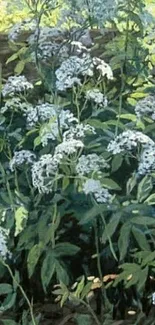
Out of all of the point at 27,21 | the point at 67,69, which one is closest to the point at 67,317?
the point at 67,69

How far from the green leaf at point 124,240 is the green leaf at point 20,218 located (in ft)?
1.00

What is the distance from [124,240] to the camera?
2307 mm

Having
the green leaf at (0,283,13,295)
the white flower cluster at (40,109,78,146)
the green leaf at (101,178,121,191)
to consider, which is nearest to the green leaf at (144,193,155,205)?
the green leaf at (101,178,121,191)

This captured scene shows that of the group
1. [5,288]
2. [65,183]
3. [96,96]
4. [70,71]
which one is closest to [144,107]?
[96,96]

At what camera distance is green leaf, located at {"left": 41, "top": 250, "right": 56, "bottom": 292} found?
7.74 ft

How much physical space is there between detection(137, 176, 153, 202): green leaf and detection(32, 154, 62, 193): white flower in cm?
27

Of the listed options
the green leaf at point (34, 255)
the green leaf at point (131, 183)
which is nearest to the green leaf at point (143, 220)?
the green leaf at point (131, 183)

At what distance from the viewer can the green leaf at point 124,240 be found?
7.55 ft

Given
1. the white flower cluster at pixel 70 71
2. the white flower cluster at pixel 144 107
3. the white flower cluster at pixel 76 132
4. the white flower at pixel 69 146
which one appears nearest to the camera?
the white flower at pixel 69 146

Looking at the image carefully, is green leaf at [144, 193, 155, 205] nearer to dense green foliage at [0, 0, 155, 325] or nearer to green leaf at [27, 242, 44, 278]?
dense green foliage at [0, 0, 155, 325]

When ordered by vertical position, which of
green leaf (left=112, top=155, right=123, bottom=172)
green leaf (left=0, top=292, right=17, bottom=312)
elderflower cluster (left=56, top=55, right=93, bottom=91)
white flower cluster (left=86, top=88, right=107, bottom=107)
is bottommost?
green leaf (left=0, top=292, right=17, bottom=312)

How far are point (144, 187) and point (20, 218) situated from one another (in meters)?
0.41

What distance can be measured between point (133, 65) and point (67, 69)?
0.38 meters

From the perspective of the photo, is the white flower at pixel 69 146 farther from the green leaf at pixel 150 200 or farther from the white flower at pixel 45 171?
the green leaf at pixel 150 200
